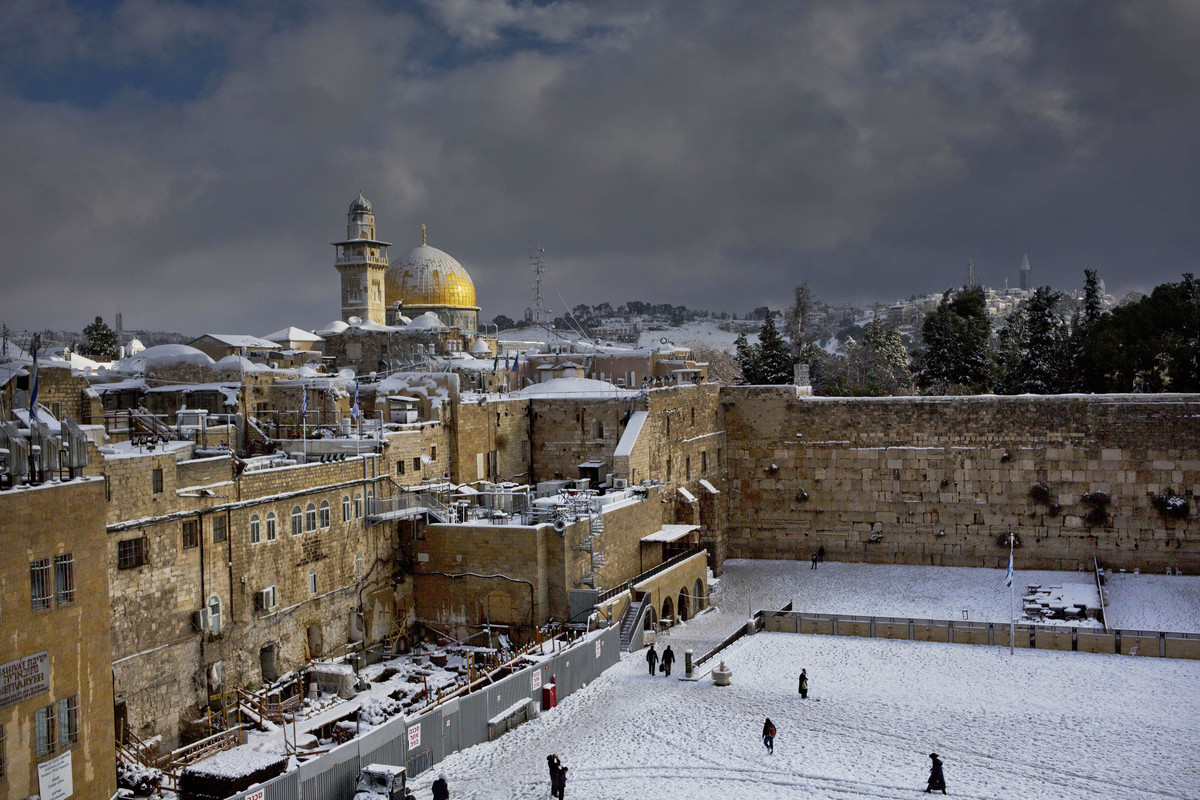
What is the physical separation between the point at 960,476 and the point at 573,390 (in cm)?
1305

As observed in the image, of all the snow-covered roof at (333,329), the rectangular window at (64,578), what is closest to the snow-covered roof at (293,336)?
the snow-covered roof at (333,329)

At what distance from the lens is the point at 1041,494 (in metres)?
34.2

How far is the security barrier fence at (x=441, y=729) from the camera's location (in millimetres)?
16109

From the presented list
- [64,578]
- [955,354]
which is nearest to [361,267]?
[955,354]

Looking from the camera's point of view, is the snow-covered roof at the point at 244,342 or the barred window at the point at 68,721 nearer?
the barred window at the point at 68,721

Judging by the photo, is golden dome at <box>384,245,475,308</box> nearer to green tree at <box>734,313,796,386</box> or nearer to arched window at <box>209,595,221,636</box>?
green tree at <box>734,313,796,386</box>

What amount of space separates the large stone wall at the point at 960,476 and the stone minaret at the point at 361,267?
25050 mm

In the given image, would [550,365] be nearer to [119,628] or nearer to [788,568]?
[788,568]

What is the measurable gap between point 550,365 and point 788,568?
42.9ft

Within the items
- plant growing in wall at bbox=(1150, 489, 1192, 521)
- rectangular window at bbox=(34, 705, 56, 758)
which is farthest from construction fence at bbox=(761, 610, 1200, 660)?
rectangular window at bbox=(34, 705, 56, 758)

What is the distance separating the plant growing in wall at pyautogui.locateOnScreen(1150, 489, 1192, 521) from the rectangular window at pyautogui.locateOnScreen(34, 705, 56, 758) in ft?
101

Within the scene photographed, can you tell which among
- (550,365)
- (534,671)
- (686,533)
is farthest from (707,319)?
(534,671)

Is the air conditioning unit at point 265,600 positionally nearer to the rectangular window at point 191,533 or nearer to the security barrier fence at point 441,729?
the rectangular window at point 191,533

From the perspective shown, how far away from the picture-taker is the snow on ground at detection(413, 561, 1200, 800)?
57.4 feet
